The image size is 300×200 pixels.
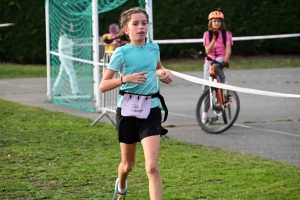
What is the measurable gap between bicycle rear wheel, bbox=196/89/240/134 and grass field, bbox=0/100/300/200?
113cm

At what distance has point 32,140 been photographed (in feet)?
34.5

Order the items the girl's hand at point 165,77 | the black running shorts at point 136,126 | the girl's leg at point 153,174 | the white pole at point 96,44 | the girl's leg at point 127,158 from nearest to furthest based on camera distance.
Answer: the girl's leg at point 153,174
the girl's hand at point 165,77
the black running shorts at point 136,126
the girl's leg at point 127,158
the white pole at point 96,44

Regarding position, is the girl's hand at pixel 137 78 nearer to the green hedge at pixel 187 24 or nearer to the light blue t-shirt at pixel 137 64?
the light blue t-shirt at pixel 137 64

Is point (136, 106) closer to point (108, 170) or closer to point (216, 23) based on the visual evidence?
point (108, 170)

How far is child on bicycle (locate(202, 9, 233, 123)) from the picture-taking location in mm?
11562

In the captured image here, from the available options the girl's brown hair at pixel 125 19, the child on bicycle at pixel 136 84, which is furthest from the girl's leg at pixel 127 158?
the girl's brown hair at pixel 125 19

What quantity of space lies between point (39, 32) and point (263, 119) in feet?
52.1

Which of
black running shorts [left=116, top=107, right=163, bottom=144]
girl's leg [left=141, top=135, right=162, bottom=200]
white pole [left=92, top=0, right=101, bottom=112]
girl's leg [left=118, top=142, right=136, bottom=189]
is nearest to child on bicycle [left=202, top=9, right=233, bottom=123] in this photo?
white pole [left=92, top=0, right=101, bottom=112]

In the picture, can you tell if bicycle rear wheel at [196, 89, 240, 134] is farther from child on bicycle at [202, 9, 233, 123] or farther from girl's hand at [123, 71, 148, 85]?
girl's hand at [123, 71, 148, 85]

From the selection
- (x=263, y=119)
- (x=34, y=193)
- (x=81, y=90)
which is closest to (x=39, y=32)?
(x=81, y=90)

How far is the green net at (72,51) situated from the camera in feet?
53.1

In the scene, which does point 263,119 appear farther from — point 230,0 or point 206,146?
point 230,0

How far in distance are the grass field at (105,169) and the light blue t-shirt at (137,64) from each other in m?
1.17

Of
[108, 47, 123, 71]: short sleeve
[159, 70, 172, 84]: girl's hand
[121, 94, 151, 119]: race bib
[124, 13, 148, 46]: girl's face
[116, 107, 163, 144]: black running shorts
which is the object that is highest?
[124, 13, 148, 46]: girl's face
